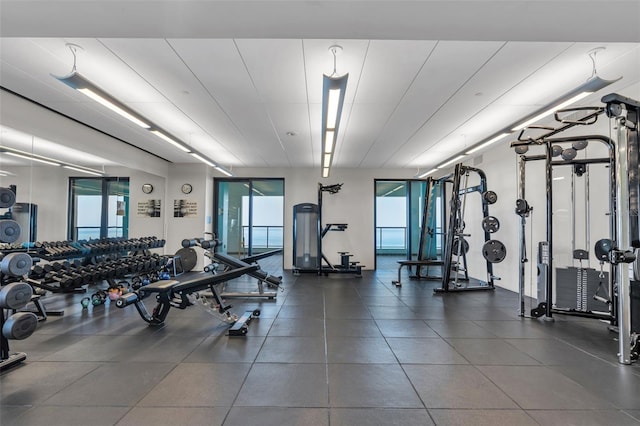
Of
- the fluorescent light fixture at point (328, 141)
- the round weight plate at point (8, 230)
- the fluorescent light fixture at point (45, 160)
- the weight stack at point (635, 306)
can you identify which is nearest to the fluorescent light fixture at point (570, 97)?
the weight stack at point (635, 306)

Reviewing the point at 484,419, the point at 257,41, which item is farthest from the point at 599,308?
the point at 257,41

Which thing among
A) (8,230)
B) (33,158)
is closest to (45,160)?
(33,158)

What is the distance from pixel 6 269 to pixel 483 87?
4920 millimetres

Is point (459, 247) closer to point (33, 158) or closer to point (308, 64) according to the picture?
point (308, 64)

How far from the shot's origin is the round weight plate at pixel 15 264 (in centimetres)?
233

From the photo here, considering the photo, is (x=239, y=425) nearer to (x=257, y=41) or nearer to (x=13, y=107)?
(x=257, y=41)

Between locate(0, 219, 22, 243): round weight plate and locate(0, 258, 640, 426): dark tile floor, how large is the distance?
3.59ft

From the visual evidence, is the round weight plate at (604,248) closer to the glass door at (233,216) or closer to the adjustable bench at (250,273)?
the adjustable bench at (250,273)

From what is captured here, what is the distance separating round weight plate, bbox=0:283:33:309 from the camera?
89.2 inches

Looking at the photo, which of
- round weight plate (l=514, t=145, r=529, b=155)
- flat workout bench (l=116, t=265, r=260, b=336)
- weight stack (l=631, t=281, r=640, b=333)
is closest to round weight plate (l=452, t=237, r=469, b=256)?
round weight plate (l=514, t=145, r=529, b=155)

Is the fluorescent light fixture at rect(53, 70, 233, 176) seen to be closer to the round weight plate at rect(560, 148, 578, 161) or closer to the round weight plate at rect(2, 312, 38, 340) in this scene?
the round weight plate at rect(2, 312, 38, 340)

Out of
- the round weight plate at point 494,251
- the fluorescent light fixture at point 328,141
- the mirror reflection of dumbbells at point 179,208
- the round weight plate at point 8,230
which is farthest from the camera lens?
the mirror reflection of dumbbells at point 179,208

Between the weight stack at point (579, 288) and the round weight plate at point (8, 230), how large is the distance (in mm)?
5877

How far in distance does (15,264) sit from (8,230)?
0.30 m
